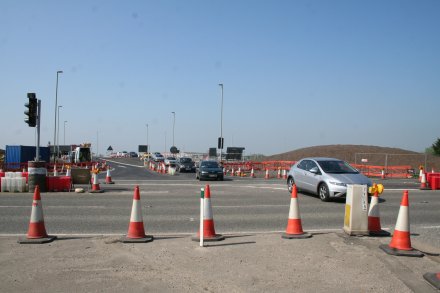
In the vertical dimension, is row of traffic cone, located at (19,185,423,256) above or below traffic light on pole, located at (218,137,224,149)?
below

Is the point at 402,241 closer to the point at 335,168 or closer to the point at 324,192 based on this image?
the point at 324,192

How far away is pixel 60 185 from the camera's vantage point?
17.4 meters

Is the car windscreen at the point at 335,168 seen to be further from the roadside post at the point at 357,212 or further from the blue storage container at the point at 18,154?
the blue storage container at the point at 18,154

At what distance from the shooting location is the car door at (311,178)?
1527 cm

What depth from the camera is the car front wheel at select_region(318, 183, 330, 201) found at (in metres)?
14.4

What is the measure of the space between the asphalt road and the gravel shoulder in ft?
5.36

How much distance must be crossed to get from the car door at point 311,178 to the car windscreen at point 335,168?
252 millimetres

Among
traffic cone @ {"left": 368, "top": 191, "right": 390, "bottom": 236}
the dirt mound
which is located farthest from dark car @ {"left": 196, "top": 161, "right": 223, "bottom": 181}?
the dirt mound

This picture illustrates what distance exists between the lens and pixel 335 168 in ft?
50.5

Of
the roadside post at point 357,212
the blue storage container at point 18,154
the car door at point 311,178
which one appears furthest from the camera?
the blue storage container at point 18,154

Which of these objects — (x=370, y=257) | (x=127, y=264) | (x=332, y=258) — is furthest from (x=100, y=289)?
(x=370, y=257)

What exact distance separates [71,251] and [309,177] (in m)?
10.5

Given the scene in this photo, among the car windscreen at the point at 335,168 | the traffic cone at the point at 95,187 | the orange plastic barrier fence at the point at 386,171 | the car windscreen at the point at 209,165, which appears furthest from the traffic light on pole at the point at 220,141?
the car windscreen at the point at 335,168

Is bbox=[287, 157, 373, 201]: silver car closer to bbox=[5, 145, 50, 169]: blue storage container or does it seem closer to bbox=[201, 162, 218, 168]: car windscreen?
bbox=[201, 162, 218, 168]: car windscreen
